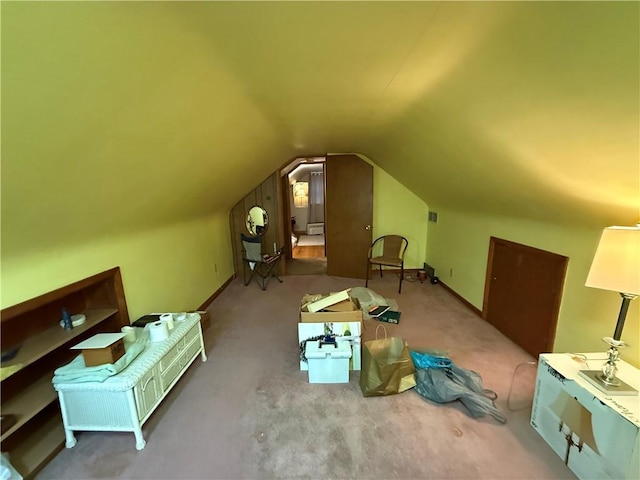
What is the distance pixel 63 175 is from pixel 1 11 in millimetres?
750

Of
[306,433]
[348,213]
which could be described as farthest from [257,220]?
[306,433]

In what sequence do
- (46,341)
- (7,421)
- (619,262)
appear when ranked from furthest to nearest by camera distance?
1. (46,341)
2. (7,421)
3. (619,262)

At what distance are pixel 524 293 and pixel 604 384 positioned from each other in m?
1.29

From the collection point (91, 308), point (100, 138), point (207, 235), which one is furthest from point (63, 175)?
point (207, 235)

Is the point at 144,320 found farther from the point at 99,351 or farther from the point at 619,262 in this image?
the point at 619,262

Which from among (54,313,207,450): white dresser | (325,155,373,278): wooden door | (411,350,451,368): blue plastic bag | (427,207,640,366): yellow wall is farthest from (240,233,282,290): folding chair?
(427,207,640,366): yellow wall

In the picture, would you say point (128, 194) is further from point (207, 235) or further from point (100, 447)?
point (207, 235)

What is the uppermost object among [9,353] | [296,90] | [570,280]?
[296,90]

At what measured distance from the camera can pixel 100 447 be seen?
1.72 m

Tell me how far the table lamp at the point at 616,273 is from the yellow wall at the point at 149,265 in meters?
2.98

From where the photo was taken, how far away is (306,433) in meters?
1.80

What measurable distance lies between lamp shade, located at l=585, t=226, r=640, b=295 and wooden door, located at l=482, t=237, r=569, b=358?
92cm

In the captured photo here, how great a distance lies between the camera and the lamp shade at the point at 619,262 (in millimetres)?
1329

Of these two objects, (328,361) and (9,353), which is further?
(328,361)
